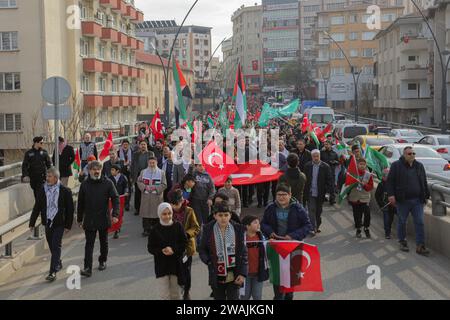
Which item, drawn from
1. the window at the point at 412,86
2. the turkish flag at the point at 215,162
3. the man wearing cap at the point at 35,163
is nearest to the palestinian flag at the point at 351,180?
the turkish flag at the point at 215,162

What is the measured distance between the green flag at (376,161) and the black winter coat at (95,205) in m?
6.75

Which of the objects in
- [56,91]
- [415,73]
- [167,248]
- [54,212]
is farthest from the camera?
[415,73]

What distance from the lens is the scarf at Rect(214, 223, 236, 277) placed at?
6465 mm

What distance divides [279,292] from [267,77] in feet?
484

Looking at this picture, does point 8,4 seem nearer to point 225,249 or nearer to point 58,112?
point 58,112

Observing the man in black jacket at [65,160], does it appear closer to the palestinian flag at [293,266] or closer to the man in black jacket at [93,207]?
the man in black jacket at [93,207]

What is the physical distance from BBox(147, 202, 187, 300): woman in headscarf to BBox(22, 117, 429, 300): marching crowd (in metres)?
0.01

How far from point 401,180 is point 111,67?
41.0 metres

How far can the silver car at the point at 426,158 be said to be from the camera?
17016 mm

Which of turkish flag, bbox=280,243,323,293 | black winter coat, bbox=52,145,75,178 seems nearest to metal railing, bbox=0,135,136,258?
black winter coat, bbox=52,145,75,178

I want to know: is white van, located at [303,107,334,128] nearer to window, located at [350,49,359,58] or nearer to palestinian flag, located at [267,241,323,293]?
palestinian flag, located at [267,241,323,293]

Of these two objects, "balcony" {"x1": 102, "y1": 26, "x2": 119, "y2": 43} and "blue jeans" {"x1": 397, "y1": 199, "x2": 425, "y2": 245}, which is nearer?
"blue jeans" {"x1": 397, "y1": 199, "x2": 425, "y2": 245}

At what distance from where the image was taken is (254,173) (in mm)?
14188

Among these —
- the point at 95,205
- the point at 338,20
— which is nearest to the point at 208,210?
the point at 95,205
